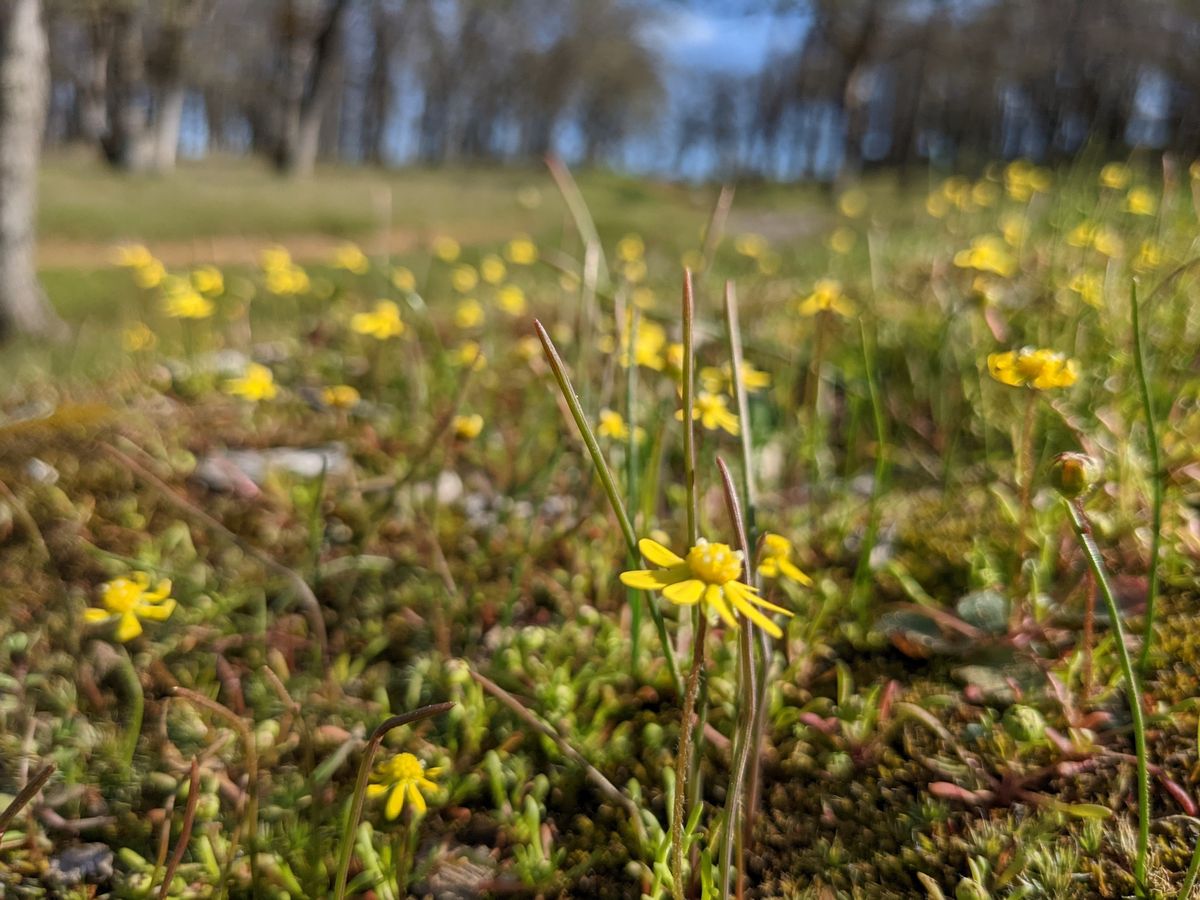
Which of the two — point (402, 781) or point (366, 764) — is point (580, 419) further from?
point (402, 781)

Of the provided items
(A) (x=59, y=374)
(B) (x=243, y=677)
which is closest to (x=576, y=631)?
(B) (x=243, y=677)

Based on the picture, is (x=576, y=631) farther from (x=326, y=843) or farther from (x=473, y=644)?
A: (x=326, y=843)

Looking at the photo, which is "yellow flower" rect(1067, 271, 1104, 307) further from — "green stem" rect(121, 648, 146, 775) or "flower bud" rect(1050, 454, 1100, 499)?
"green stem" rect(121, 648, 146, 775)

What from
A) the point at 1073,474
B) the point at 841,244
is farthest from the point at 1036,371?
the point at 841,244

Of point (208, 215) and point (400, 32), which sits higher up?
point (400, 32)

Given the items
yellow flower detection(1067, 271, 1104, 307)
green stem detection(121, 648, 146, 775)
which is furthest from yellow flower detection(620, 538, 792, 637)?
yellow flower detection(1067, 271, 1104, 307)

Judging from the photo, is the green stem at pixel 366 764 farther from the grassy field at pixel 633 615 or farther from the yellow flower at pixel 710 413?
the yellow flower at pixel 710 413
